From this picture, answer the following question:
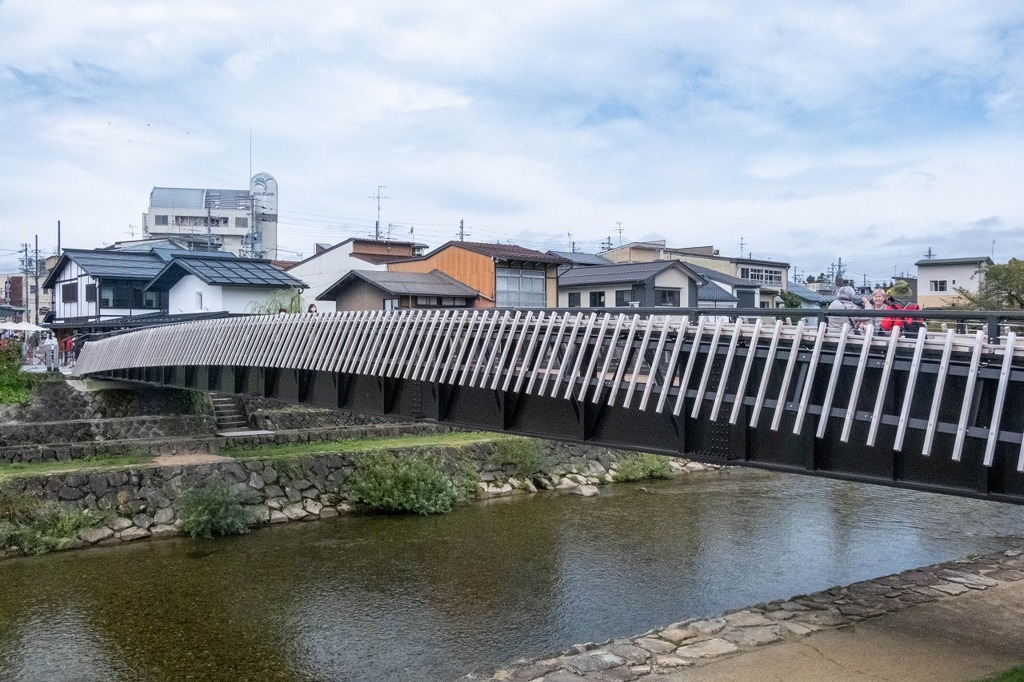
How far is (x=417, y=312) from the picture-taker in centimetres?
1714

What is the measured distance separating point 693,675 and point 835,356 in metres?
5.10

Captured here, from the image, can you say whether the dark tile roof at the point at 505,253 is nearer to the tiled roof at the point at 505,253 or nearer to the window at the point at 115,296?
the tiled roof at the point at 505,253

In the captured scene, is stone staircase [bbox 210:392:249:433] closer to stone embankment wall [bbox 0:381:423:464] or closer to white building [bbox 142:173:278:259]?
stone embankment wall [bbox 0:381:423:464]

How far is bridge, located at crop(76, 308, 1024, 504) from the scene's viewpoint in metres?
9.30

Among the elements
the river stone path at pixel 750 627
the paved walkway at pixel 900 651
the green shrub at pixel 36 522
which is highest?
the paved walkway at pixel 900 651

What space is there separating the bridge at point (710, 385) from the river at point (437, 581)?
4.40 m

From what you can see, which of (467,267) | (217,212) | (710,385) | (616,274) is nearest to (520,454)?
(467,267)

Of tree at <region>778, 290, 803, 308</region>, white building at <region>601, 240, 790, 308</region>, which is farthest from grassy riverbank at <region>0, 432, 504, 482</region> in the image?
white building at <region>601, 240, 790, 308</region>

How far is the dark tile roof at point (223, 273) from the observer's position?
4212 centimetres

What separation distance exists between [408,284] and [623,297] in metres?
12.6

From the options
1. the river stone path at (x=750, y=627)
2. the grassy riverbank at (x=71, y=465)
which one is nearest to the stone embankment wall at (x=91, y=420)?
the grassy riverbank at (x=71, y=465)

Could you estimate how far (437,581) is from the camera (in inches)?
788

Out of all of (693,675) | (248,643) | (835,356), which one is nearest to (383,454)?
(248,643)

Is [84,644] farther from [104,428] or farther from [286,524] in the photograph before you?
[104,428]
